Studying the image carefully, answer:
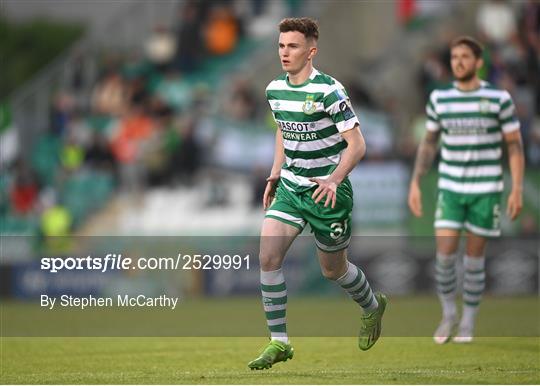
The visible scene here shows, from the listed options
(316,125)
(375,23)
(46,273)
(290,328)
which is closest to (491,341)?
(290,328)

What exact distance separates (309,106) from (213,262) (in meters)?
10.7

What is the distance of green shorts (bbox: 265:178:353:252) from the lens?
28.2 ft

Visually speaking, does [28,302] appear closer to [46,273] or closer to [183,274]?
[46,273]

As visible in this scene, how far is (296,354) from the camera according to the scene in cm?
1023

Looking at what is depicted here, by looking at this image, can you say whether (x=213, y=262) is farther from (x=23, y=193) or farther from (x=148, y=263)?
(x=23, y=193)

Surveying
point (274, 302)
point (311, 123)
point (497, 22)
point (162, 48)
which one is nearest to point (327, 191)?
point (311, 123)

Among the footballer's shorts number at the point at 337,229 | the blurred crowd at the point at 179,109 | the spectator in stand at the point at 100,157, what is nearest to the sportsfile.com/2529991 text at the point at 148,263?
the blurred crowd at the point at 179,109

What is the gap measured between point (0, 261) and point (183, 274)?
2.97 metres

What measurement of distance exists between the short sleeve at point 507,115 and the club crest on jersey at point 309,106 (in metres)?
3.13

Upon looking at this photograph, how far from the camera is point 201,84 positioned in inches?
975

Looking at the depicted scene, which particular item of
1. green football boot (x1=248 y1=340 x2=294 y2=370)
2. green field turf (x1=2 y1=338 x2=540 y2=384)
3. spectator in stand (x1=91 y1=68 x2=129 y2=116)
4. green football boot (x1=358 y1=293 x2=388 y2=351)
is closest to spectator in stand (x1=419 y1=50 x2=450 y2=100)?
spectator in stand (x1=91 y1=68 x2=129 y2=116)

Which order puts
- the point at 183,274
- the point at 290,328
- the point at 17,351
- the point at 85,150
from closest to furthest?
1. the point at 17,351
2. the point at 290,328
3. the point at 183,274
4. the point at 85,150

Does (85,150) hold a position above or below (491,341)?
below

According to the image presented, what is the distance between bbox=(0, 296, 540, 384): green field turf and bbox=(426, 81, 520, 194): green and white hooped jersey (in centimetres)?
150
